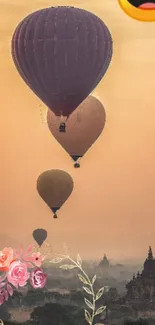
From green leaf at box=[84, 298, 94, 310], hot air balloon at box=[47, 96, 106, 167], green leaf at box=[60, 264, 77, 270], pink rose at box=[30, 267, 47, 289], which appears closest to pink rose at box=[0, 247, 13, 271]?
pink rose at box=[30, 267, 47, 289]

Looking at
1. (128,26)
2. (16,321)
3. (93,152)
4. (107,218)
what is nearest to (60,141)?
(93,152)

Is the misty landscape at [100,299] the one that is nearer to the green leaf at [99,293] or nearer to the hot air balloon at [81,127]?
the green leaf at [99,293]

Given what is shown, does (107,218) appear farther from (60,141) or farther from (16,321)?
(16,321)

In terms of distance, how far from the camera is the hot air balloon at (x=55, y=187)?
2615 mm

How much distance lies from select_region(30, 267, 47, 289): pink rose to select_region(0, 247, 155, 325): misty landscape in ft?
0.09

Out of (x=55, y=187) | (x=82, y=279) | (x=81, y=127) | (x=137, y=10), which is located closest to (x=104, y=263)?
(x=82, y=279)

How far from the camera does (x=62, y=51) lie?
7.81 ft

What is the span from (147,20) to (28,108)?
2.24 ft

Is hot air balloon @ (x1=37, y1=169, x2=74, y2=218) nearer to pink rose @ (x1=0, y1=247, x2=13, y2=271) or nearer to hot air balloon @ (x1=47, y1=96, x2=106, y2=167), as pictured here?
hot air balloon @ (x1=47, y1=96, x2=106, y2=167)

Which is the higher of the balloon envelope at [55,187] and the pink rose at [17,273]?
the balloon envelope at [55,187]

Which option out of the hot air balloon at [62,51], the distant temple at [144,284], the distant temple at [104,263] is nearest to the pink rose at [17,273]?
the distant temple at [104,263]

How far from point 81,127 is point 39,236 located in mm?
548

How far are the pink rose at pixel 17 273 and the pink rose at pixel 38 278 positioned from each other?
27mm

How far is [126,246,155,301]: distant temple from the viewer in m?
2.62
